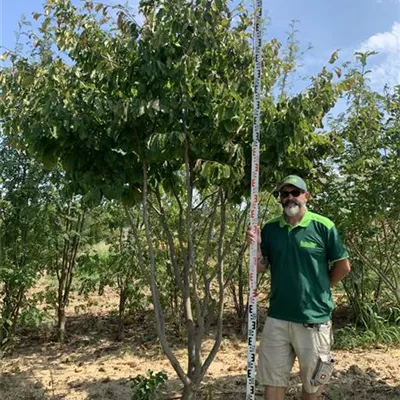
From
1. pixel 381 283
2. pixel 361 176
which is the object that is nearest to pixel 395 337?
pixel 381 283

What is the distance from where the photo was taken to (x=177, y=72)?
3146 mm

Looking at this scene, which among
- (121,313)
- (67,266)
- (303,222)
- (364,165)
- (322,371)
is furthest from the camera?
(121,313)

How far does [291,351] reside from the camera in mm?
3289

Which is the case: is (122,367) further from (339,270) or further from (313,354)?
(339,270)

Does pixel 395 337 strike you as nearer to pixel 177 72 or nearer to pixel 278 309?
pixel 278 309

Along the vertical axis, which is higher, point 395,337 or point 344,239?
point 344,239

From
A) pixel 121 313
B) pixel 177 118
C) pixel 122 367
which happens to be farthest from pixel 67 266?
pixel 177 118

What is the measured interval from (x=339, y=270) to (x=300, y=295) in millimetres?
313

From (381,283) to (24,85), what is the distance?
19.2 feet

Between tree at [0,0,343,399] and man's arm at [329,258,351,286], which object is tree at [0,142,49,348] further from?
man's arm at [329,258,351,286]

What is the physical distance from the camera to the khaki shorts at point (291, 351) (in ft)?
10.3

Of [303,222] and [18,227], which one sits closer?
[303,222]

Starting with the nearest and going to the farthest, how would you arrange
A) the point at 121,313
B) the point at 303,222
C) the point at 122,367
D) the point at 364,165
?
the point at 303,222 → the point at 364,165 → the point at 122,367 → the point at 121,313

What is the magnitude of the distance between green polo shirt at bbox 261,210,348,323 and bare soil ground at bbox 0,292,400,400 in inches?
58.1
